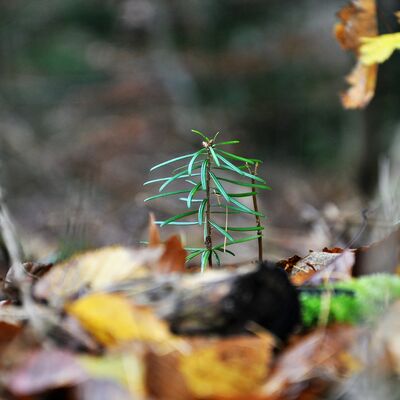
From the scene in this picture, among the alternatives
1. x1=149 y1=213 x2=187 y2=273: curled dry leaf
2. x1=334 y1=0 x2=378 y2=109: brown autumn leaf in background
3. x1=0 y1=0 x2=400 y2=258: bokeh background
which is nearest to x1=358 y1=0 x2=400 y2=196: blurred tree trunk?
x1=0 y1=0 x2=400 y2=258: bokeh background

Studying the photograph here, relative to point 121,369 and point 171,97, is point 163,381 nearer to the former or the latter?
point 121,369

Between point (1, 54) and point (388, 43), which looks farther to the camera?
point (1, 54)

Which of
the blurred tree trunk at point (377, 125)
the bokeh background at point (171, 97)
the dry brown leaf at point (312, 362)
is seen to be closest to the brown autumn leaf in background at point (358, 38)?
the dry brown leaf at point (312, 362)

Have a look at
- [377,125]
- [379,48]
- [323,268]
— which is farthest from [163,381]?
[377,125]

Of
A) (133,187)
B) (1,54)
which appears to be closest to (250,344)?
(133,187)

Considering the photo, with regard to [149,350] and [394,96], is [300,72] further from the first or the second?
[149,350]

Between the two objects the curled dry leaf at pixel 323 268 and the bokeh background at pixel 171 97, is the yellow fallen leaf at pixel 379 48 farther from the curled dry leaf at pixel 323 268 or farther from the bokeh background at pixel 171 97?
the bokeh background at pixel 171 97

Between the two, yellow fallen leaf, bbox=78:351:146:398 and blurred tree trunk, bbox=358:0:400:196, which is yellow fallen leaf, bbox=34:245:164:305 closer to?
yellow fallen leaf, bbox=78:351:146:398
